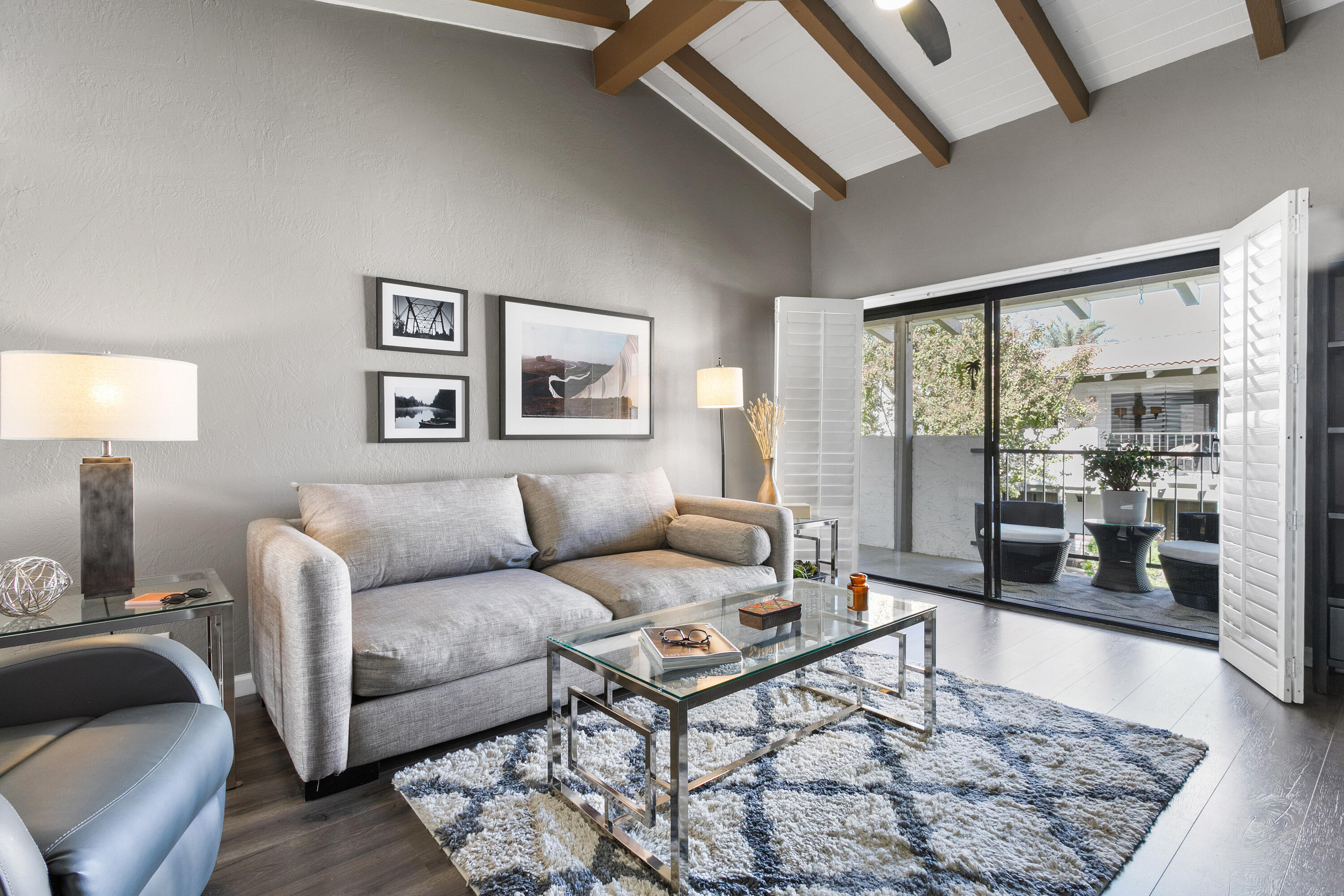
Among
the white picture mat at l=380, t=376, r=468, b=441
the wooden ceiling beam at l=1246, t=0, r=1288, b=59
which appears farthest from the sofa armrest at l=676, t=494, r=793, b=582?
the wooden ceiling beam at l=1246, t=0, r=1288, b=59

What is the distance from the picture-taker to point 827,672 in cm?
266

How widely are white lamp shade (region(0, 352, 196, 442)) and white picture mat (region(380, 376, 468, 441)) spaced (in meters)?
0.99

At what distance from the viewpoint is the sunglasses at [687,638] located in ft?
5.73

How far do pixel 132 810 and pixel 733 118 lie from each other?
169 inches

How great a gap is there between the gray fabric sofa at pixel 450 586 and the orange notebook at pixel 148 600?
0.84 ft

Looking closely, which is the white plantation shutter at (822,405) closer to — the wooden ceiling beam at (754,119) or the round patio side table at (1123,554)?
the wooden ceiling beam at (754,119)

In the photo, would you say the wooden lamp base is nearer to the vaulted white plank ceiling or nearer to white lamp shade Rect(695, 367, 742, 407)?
the vaulted white plank ceiling

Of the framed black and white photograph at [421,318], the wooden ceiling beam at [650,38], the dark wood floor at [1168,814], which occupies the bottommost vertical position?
the dark wood floor at [1168,814]

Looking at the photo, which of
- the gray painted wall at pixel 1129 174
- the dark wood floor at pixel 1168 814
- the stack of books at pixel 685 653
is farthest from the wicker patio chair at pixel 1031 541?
the stack of books at pixel 685 653

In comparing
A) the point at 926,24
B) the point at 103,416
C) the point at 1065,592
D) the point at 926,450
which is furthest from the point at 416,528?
the point at 1065,592

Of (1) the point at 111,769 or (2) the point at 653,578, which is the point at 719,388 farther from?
(1) the point at 111,769

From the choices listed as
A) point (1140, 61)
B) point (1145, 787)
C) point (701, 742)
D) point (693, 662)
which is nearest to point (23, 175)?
point (693, 662)

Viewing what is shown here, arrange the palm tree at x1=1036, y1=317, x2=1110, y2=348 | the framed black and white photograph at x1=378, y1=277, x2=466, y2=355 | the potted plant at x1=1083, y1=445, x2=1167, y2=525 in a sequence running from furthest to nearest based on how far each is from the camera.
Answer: the palm tree at x1=1036, y1=317, x2=1110, y2=348
the potted plant at x1=1083, y1=445, x2=1167, y2=525
the framed black and white photograph at x1=378, y1=277, x2=466, y2=355

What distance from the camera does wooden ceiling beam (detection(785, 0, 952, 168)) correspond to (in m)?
3.20
